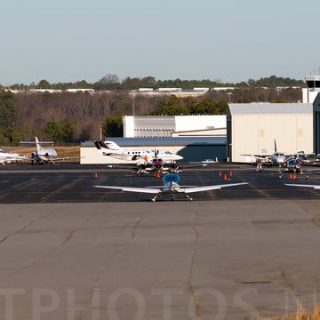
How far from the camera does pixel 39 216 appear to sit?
51.0 metres

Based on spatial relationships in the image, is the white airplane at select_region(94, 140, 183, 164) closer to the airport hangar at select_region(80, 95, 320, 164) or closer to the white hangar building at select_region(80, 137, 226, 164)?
the airport hangar at select_region(80, 95, 320, 164)

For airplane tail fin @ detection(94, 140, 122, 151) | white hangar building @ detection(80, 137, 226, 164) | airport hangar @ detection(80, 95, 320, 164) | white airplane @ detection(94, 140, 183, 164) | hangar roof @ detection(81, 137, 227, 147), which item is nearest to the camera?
white airplane @ detection(94, 140, 183, 164)

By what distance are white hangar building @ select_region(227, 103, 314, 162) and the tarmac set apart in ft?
251

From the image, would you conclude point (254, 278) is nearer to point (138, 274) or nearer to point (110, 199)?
point (138, 274)

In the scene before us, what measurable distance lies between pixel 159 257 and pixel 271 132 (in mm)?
107352

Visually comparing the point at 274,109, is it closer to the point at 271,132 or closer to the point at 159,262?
the point at 271,132

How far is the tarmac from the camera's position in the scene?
78.5 feet

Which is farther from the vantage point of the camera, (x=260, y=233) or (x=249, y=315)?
(x=260, y=233)

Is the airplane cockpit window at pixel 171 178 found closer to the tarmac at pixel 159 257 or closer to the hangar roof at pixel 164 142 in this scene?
the tarmac at pixel 159 257

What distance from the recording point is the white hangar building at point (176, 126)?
177625mm

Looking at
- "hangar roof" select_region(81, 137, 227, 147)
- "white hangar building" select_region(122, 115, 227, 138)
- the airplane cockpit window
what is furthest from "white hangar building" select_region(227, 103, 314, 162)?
the airplane cockpit window

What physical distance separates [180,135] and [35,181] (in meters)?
89.8

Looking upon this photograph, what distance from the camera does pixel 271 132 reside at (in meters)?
140

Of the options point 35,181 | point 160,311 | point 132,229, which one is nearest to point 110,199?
point 132,229
